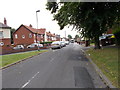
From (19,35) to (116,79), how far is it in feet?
181

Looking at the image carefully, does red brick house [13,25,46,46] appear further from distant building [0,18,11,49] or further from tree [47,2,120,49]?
tree [47,2,120,49]

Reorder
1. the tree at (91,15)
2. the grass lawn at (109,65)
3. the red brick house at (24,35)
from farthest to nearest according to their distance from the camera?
1. the red brick house at (24,35)
2. the tree at (91,15)
3. the grass lawn at (109,65)

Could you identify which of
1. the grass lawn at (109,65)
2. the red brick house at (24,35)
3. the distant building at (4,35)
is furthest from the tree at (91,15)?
the red brick house at (24,35)

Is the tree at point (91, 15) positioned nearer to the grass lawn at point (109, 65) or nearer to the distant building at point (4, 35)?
the grass lawn at point (109, 65)

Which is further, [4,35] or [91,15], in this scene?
[4,35]

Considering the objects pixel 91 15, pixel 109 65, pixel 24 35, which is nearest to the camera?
pixel 109 65

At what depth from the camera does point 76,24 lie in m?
17.1

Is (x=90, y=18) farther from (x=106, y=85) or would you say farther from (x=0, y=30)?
(x=0, y=30)

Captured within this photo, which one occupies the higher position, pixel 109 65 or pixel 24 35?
pixel 24 35

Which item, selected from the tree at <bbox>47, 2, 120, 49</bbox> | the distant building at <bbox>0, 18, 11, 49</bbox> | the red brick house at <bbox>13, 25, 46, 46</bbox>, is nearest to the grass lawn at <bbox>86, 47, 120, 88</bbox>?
the tree at <bbox>47, 2, 120, 49</bbox>

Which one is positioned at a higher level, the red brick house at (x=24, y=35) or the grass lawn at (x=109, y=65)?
the red brick house at (x=24, y=35)

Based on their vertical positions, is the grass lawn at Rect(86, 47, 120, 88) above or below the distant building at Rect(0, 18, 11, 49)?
below

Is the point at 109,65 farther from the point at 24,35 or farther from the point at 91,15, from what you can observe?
the point at 24,35

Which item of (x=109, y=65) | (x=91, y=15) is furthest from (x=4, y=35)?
(x=109, y=65)
